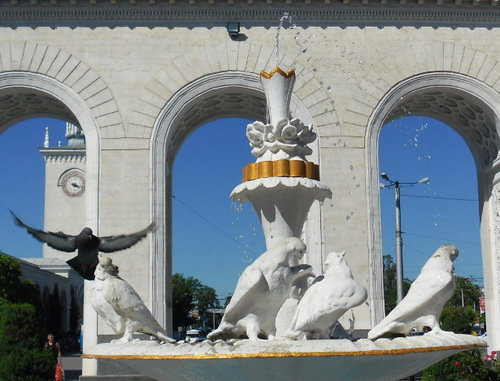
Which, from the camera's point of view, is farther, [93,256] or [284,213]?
[93,256]

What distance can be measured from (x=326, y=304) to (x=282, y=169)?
211 centimetres

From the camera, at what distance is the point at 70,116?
764 inches

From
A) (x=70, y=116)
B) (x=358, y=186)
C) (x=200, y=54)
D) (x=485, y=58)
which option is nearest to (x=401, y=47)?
(x=485, y=58)

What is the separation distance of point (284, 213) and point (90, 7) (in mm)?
10844

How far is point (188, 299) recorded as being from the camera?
209 ft

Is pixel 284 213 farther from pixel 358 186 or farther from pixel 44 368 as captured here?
pixel 358 186

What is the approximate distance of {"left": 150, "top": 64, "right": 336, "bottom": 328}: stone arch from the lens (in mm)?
16281

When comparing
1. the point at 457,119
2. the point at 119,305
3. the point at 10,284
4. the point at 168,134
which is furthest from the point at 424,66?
the point at 10,284

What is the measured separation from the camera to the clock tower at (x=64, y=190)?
5691 centimetres

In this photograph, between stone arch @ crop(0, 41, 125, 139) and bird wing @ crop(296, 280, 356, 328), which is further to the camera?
stone arch @ crop(0, 41, 125, 139)

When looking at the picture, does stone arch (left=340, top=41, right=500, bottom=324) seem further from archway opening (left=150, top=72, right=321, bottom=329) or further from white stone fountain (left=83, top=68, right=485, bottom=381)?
white stone fountain (left=83, top=68, right=485, bottom=381)

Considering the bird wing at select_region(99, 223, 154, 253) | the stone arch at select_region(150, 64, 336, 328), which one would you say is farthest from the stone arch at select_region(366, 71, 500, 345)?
the bird wing at select_region(99, 223, 154, 253)

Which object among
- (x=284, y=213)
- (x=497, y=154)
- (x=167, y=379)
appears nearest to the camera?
(x=167, y=379)

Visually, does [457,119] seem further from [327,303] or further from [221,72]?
[327,303]
